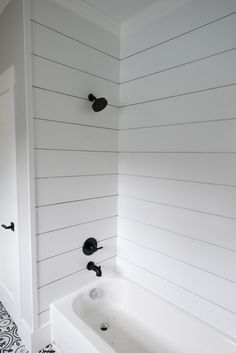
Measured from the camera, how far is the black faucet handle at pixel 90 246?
174 cm

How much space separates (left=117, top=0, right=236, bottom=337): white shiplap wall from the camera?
4.20ft

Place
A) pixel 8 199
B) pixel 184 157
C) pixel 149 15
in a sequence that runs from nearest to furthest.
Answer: pixel 184 157 → pixel 149 15 → pixel 8 199

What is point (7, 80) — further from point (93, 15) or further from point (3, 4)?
point (93, 15)

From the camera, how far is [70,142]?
1593 mm

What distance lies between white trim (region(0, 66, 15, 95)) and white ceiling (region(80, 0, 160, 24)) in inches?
25.8

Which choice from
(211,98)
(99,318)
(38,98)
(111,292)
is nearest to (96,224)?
(111,292)

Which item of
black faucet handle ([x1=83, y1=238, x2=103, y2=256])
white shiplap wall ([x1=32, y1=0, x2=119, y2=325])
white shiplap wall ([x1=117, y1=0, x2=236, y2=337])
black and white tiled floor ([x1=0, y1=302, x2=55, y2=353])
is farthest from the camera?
black faucet handle ([x1=83, y1=238, x2=103, y2=256])

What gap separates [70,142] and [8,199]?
0.68 m

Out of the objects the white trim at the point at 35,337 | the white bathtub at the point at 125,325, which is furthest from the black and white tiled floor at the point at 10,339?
the white bathtub at the point at 125,325

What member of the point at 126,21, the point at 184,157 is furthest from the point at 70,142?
the point at 126,21

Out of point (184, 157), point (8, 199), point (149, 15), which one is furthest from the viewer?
point (8, 199)

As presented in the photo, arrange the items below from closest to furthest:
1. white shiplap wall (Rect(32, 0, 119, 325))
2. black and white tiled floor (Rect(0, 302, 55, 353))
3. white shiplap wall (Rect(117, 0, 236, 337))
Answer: white shiplap wall (Rect(117, 0, 236, 337)) < white shiplap wall (Rect(32, 0, 119, 325)) < black and white tiled floor (Rect(0, 302, 55, 353))

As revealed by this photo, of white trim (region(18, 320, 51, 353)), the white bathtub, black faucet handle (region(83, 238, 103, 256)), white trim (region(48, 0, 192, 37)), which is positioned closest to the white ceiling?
white trim (region(48, 0, 192, 37))

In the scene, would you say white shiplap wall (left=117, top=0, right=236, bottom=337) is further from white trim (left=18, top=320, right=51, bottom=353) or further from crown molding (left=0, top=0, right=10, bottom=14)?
crown molding (left=0, top=0, right=10, bottom=14)
